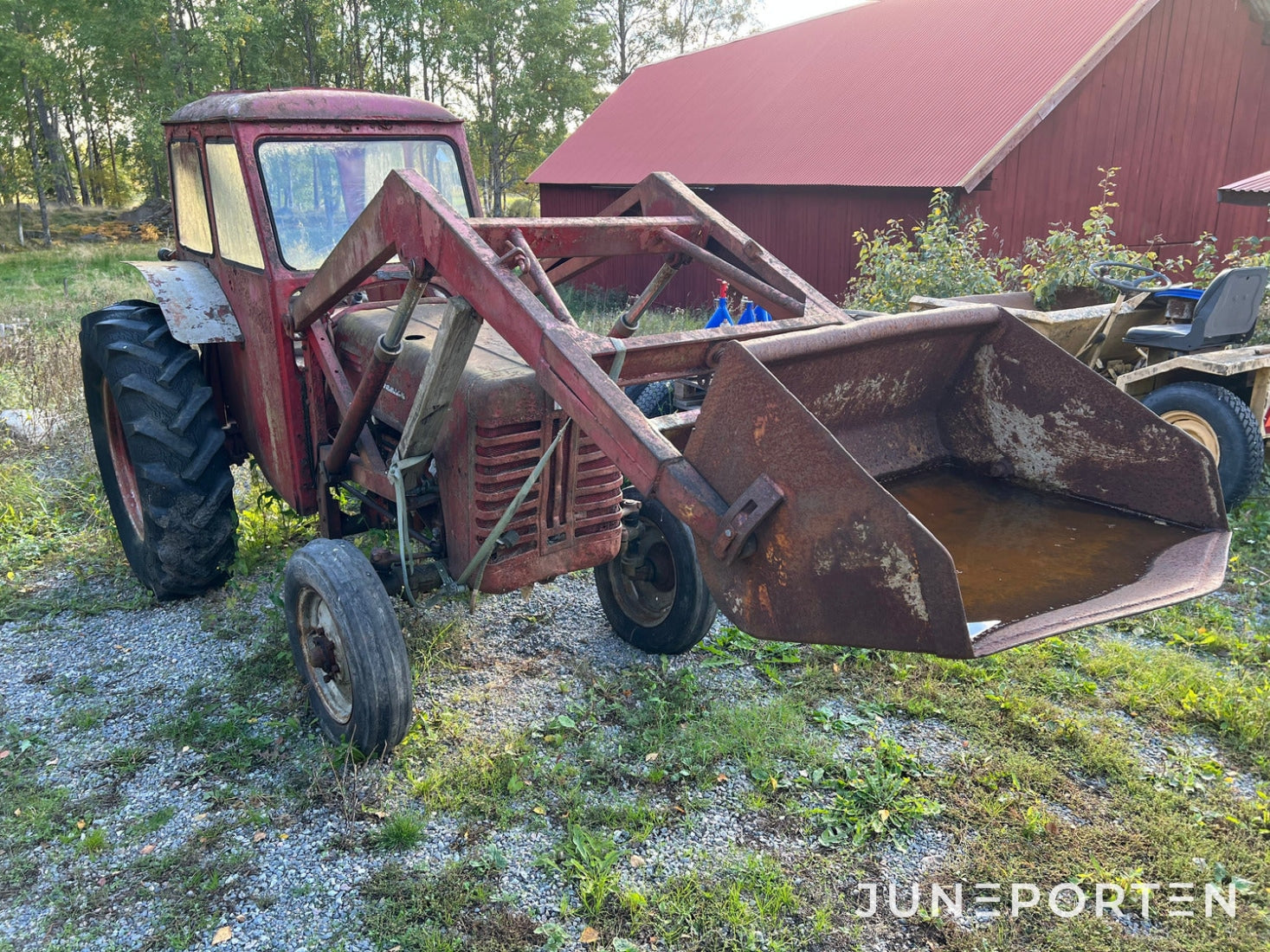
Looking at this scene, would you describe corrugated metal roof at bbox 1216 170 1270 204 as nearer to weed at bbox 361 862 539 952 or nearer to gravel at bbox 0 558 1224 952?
gravel at bbox 0 558 1224 952

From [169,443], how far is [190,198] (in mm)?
1309

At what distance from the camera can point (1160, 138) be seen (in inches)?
463

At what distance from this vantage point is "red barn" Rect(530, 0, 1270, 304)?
10.2 metres

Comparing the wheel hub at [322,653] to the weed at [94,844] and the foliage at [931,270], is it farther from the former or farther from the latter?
the foliage at [931,270]

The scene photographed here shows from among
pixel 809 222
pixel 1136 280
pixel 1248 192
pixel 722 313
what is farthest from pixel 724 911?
pixel 809 222

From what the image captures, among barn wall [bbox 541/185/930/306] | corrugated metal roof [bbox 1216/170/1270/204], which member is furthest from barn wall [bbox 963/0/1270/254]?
corrugated metal roof [bbox 1216/170/1270/204]

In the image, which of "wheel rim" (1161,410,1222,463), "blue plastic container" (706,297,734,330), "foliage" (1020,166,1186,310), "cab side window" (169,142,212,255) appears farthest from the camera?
"foliage" (1020,166,1186,310)

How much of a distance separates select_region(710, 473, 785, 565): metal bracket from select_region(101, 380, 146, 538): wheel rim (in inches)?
147

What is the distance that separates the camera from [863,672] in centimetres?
386

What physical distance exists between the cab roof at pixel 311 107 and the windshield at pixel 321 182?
10 cm

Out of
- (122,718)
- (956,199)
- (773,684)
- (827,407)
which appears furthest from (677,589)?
(956,199)

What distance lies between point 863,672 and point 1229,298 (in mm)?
3852

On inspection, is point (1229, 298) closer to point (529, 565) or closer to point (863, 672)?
point (863, 672)

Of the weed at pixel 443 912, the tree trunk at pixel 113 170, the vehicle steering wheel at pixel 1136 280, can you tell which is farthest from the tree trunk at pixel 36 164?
the weed at pixel 443 912
